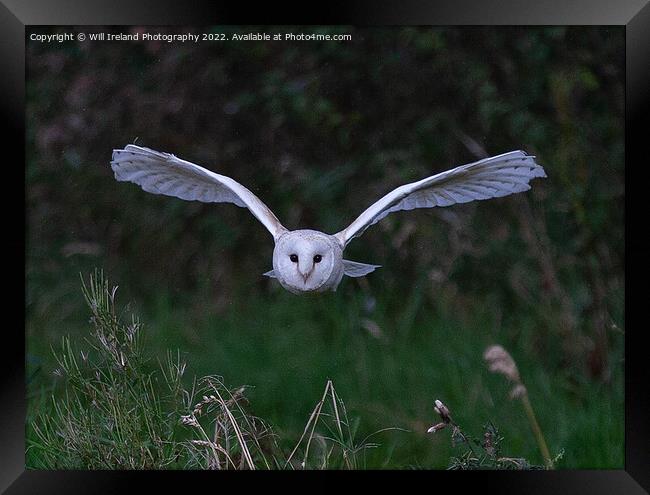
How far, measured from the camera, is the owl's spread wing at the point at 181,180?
239 cm

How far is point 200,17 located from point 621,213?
111 centimetres

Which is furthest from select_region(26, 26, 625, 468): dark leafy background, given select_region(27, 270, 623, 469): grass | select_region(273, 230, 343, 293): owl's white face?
select_region(273, 230, 343, 293): owl's white face

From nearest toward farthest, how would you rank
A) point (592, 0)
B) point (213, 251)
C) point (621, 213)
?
1. point (592, 0)
2. point (621, 213)
3. point (213, 251)

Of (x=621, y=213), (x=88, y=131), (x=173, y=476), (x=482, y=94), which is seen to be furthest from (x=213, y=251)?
(x=621, y=213)

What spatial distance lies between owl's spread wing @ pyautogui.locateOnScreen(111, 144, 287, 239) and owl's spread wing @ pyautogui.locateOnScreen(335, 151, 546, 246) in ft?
Answer: 0.72

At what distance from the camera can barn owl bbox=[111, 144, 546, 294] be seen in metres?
2.30

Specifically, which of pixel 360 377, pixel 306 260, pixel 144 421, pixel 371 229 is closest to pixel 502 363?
pixel 360 377

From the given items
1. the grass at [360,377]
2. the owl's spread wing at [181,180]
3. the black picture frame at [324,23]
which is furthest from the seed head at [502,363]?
the owl's spread wing at [181,180]

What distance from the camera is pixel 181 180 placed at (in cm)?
247

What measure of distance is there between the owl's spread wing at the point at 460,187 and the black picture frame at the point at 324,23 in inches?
10.1

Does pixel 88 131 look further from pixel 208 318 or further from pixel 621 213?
pixel 621 213

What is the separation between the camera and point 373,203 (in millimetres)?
2447

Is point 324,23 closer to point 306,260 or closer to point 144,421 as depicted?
point 306,260

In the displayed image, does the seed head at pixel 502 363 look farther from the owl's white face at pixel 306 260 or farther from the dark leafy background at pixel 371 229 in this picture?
the owl's white face at pixel 306 260
